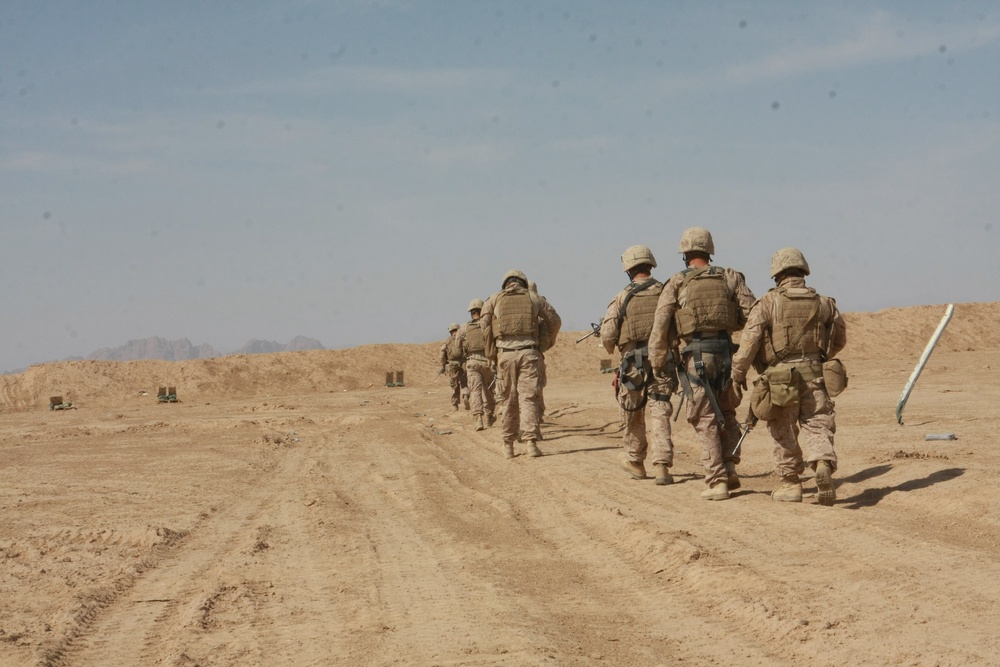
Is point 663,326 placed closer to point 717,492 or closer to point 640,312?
point 640,312

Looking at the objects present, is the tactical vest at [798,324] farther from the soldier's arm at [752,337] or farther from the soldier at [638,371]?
the soldier at [638,371]

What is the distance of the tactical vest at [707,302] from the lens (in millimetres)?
8766

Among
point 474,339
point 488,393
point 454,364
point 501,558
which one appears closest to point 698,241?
point 501,558

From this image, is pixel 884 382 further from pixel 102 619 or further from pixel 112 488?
pixel 102 619

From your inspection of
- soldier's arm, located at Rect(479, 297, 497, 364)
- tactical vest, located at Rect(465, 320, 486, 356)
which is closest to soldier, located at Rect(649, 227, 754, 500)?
soldier's arm, located at Rect(479, 297, 497, 364)

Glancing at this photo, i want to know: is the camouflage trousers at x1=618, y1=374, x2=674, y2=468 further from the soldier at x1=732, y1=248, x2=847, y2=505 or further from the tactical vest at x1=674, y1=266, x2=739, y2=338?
the soldier at x1=732, y1=248, x2=847, y2=505

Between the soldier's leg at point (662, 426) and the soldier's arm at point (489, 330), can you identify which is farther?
Result: the soldier's arm at point (489, 330)

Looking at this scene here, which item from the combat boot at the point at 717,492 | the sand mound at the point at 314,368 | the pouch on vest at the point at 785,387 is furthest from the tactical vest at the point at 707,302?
the sand mound at the point at 314,368

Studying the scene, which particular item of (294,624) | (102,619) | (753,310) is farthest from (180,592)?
(753,310)

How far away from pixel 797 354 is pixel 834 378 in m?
0.34

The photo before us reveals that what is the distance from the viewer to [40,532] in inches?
323

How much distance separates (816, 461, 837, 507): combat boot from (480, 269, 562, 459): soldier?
520 cm

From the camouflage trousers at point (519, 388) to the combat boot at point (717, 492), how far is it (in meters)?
4.28

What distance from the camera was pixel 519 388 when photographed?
504 inches
